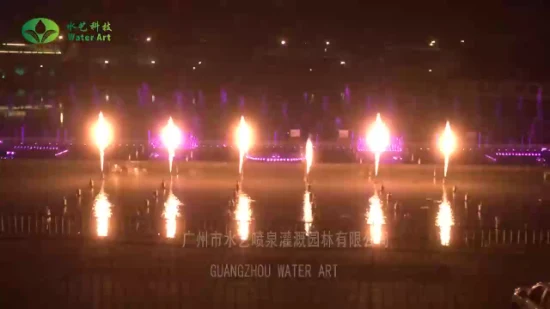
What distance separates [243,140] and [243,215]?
24.1 metres

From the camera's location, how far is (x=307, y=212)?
696 inches

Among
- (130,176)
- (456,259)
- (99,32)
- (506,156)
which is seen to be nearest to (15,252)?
(456,259)

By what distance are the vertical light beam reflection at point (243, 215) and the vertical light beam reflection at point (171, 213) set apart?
121cm

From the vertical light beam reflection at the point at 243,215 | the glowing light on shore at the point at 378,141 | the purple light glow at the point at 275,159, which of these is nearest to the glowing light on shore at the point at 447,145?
the glowing light on shore at the point at 378,141

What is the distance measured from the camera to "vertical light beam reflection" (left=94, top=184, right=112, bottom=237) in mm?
14859

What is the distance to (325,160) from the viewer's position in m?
32.3

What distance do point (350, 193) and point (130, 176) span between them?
25.9 ft

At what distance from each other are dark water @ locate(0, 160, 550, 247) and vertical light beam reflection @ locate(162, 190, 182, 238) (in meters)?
0.15

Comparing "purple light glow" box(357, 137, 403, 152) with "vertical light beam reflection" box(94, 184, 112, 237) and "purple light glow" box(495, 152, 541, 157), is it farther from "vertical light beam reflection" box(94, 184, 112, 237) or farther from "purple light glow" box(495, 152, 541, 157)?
"vertical light beam reflection" box(94, 184, 112, 237)

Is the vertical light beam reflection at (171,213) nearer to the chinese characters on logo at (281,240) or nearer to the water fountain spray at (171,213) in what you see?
the water fountain spray at (171,213)

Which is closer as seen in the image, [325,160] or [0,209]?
[0,209]

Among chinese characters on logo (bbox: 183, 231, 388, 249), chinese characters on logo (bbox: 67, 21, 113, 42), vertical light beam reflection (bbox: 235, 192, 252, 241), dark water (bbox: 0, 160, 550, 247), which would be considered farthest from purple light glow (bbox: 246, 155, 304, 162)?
chinese characters on logo (bbox: 67, 21, 113, 42)

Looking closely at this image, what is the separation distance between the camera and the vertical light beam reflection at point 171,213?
14805 millimetres

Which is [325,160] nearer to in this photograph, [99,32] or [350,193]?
[350,193]
